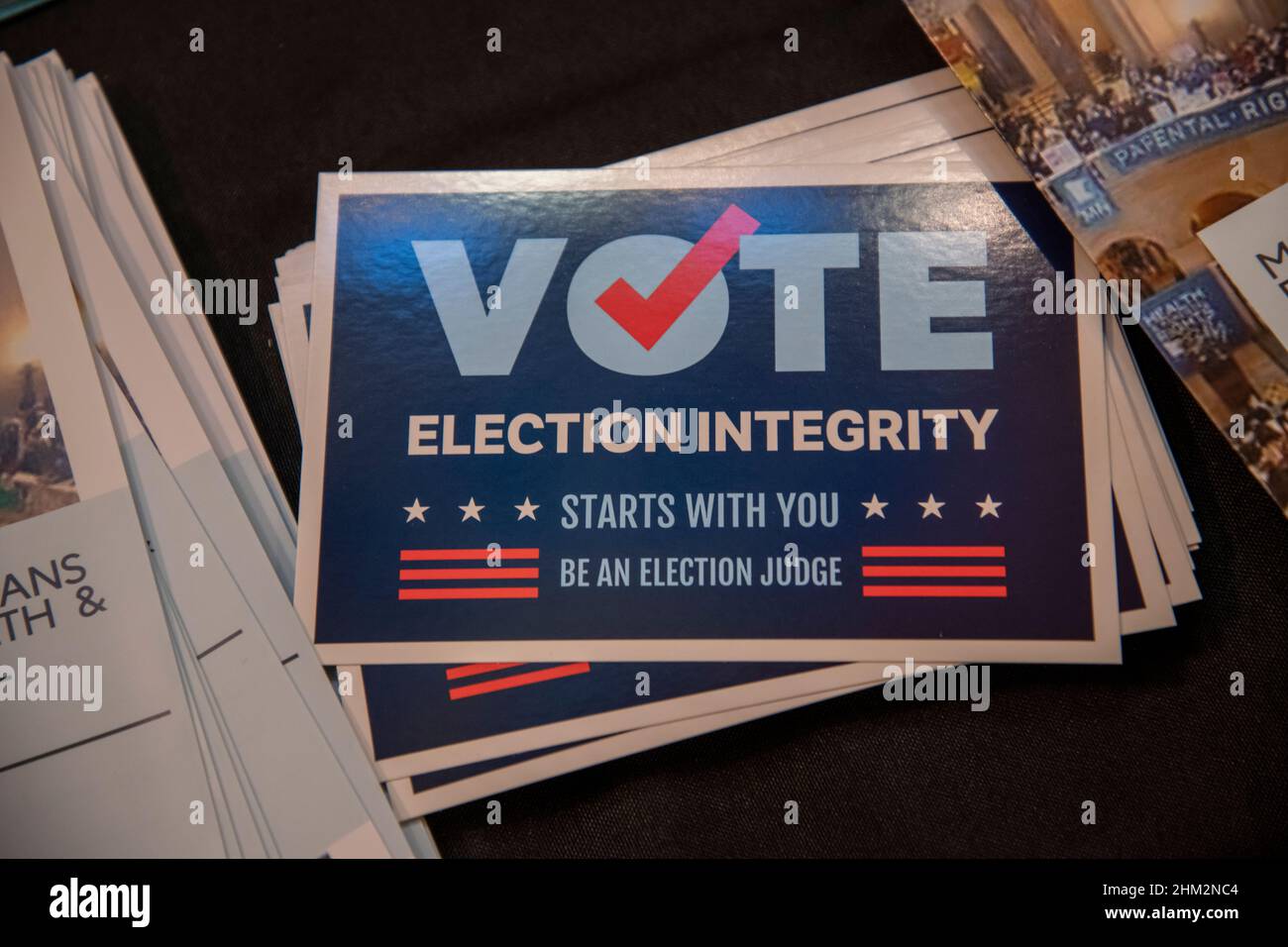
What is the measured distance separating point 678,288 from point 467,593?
0.27m

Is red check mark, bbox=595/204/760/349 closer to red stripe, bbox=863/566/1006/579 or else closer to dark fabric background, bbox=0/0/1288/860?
dark fabric background, bbox=0/0/1288/860

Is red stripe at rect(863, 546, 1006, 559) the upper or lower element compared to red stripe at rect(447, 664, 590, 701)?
upper

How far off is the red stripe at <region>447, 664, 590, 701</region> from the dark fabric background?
80mm

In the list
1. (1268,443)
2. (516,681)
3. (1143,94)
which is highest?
(1143,94)

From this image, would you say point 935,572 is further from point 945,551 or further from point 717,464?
point 717,464

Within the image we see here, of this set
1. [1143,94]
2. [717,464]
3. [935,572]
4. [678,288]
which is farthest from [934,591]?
[1143,94]

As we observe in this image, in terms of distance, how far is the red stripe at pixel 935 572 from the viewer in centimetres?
71

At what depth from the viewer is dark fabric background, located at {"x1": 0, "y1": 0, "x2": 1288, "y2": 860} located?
0.71 metres

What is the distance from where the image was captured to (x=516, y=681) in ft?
2.38

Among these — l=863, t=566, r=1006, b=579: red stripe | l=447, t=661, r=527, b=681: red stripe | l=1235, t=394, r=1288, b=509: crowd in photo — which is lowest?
l=447, t=661, r=527, b=681: red stripe

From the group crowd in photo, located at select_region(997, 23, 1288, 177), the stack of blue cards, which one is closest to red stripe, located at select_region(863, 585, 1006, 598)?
the stack of blue cards

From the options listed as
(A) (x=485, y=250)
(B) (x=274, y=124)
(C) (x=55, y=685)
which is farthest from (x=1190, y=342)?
(C) (x=55, y=685)

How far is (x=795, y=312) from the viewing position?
75 centimetres

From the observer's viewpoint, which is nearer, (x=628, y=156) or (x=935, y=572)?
(x=935, y=572)
